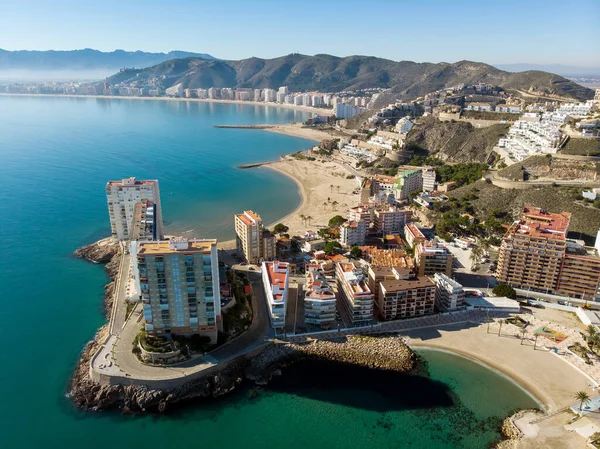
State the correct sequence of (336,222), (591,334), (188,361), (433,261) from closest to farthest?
(188,361)
(591,334)
(433,261)
(336,222)

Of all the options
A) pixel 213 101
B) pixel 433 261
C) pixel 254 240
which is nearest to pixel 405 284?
pixel 433 261

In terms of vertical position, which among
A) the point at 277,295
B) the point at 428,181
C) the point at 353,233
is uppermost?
the point at 428,181

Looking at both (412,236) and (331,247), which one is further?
(412,236)

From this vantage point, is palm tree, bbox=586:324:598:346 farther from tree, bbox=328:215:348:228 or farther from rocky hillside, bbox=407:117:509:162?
rocky hillside, bbox=407:117:509:162

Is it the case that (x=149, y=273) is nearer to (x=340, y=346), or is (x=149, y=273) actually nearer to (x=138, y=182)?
(x=340, y=346)

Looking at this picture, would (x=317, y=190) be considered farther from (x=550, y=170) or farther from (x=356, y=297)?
(x=356, y=297)

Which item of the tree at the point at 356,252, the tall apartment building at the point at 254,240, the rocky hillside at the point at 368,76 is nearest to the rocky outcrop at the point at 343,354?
the tall apartment building at the point at 254,240

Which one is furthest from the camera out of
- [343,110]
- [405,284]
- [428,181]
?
[343,110]

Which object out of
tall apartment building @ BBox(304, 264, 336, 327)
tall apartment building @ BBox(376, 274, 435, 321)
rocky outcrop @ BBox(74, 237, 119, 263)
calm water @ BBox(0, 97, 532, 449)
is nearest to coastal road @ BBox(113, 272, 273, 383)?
calm water @ BBox(0, 97, 532, 449)
